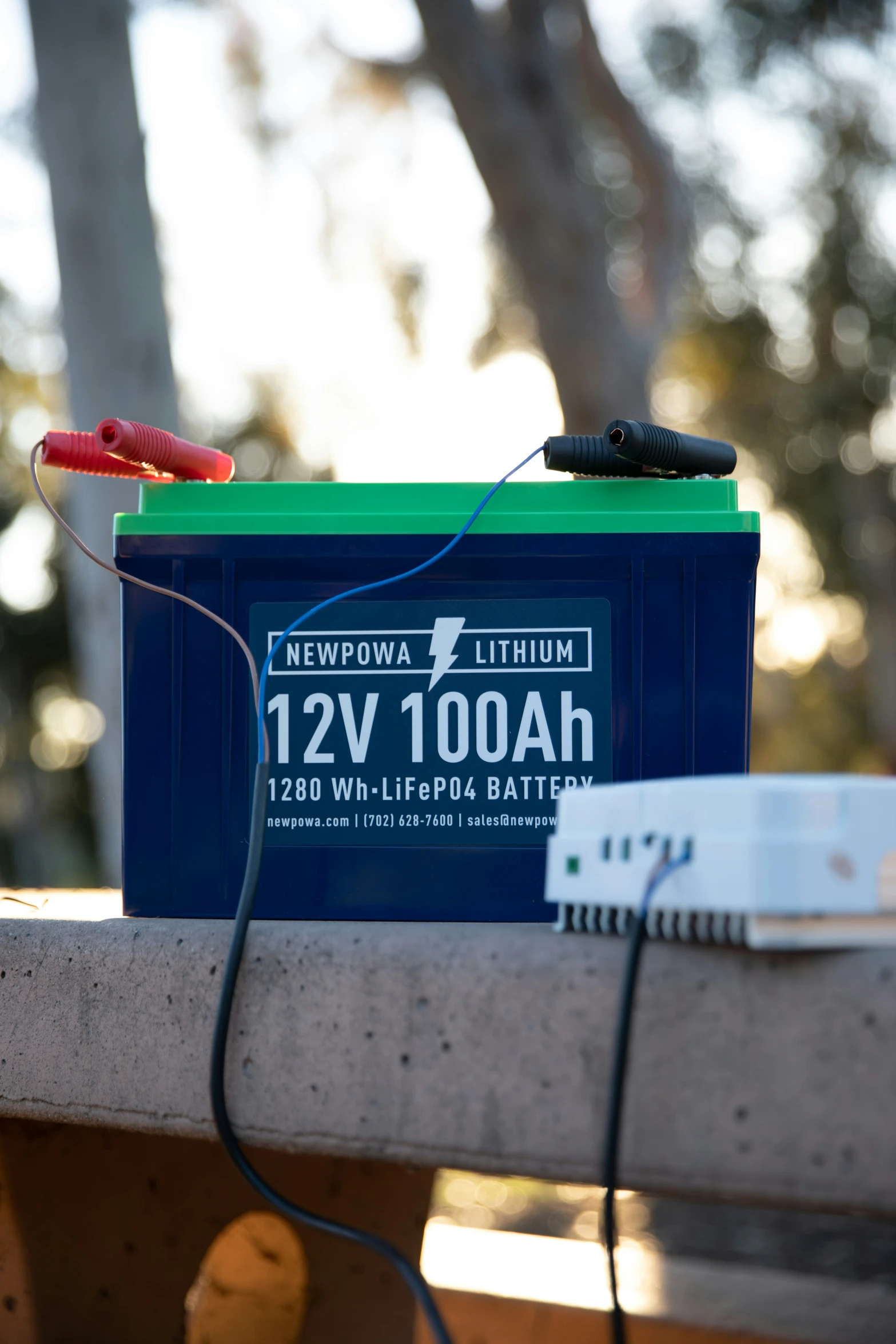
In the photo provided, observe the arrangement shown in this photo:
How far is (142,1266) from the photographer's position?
1335 millimetres

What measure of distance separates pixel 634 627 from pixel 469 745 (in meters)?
0.18

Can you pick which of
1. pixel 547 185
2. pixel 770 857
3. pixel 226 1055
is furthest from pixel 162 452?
pixel 547 185

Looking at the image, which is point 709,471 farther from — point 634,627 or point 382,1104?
point 382,1104

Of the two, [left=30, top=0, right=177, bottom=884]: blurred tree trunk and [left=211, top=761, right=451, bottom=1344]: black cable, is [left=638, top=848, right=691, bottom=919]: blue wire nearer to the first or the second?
[left=211, top=761, right=451, bottom=1344]: black cable

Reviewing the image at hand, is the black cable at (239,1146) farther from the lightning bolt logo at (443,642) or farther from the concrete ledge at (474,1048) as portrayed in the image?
the lightning bolt logo at (443,642)

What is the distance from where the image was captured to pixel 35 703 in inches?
736

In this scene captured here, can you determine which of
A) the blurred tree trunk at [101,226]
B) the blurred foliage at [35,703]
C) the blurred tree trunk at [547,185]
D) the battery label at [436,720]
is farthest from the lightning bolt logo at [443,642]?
the blurred foliage at [35,703]

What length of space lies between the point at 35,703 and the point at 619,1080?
62.8 feet

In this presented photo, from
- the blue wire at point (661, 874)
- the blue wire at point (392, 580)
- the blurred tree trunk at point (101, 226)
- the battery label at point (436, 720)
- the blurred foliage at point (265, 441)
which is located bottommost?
the blue wire at point (661, 874)

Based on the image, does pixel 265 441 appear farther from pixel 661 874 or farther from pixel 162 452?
pixel 661 874

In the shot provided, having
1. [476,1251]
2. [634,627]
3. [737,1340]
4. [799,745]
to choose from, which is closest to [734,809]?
[634,627]

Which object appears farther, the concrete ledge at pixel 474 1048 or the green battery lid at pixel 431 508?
the green battery lid at pixel 431 508

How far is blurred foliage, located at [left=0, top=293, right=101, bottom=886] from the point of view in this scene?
11586 mm

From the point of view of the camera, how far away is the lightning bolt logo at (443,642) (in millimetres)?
1028
